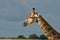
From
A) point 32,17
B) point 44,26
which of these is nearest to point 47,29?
point 44,26

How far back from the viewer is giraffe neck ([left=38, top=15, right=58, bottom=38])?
22.6 m

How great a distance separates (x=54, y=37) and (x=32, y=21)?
79.5 inches

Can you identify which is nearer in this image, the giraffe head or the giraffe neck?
the giraffe neck

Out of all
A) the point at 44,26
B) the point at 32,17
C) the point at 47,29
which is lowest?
the point at 47,29

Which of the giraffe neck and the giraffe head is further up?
the giraffe head

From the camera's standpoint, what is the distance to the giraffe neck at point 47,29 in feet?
74.1

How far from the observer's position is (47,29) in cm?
2270

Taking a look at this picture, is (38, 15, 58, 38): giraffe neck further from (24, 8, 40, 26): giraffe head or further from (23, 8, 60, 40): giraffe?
(24, 8, 40, 26): giraffe head

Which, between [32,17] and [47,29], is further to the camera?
[32,17]

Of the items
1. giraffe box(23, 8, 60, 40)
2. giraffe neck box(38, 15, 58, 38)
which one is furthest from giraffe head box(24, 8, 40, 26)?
giraffe neck box(38, 15, 58, 38)

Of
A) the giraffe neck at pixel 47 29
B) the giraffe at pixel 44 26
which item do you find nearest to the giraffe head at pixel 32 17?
the giraffe at pixel 44 26

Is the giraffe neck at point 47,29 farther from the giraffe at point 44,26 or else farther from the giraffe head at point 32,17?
the giraffe head at point 32,17

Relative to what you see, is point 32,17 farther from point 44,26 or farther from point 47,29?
point 47,29

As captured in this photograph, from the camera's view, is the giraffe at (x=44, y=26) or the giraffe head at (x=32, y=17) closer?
the giraffe at (x=44, y=26)
